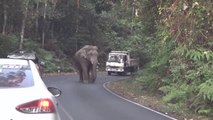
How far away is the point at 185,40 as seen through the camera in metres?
18.2

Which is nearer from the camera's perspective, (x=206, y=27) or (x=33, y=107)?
(x=33, y=107)

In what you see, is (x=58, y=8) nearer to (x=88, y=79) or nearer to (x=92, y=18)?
(x=92, y=18)

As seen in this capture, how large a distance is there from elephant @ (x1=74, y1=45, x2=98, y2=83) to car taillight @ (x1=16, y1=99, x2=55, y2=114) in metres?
26.9

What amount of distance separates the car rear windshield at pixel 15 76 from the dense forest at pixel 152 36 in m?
8.93

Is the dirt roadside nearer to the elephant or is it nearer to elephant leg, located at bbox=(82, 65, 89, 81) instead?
the elephant

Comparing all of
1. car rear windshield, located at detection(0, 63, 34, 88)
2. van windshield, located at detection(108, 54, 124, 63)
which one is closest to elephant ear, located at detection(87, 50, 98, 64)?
van windshield, located at detection(108, 54, 124, 63)

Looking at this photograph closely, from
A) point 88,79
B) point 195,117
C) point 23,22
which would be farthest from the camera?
point 23,22

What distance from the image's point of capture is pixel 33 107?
685 centimetres

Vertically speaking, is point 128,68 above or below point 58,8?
below

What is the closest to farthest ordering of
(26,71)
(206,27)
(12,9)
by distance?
1. (26,71)
2. (206,27)
3. (12,9)

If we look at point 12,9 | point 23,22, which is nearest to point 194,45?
point 12,9

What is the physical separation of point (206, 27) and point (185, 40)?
85cm

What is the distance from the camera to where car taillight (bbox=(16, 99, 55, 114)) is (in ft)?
22.3

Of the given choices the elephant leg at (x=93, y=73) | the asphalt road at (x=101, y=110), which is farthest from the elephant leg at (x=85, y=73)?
the asphalt road at (x=101, y=110)
